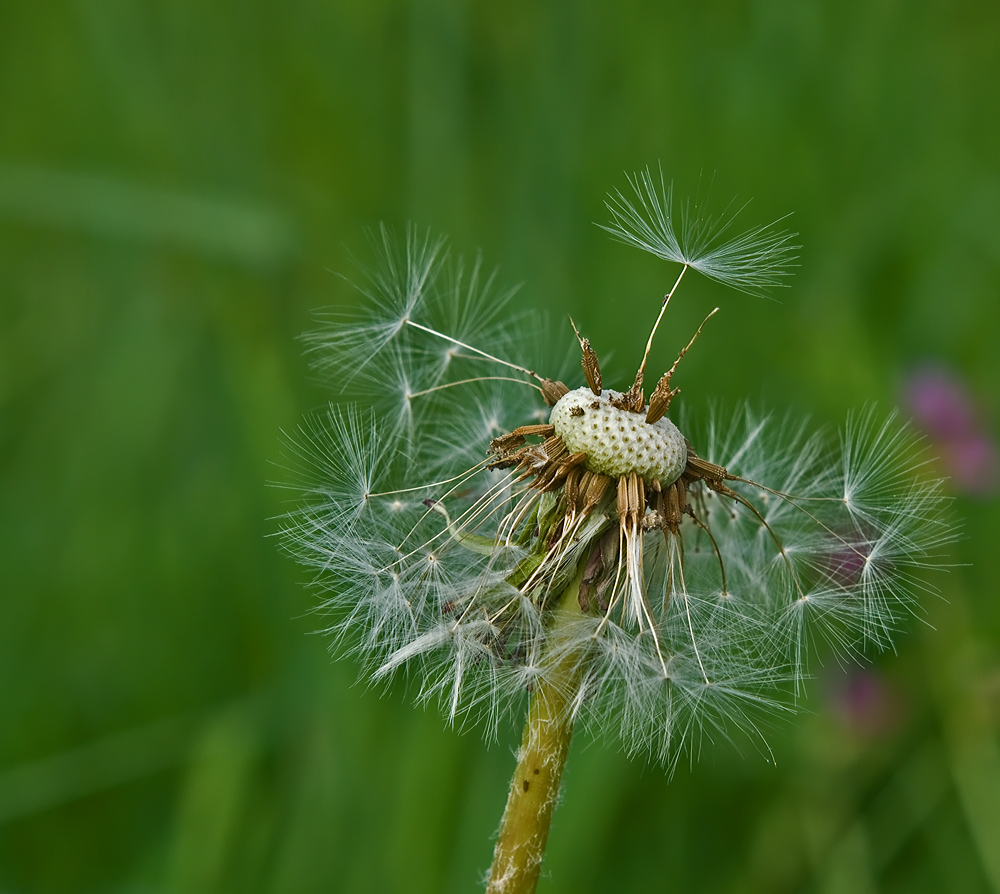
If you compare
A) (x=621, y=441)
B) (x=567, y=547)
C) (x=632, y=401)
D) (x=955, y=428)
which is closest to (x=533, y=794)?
(x=567, y=547)

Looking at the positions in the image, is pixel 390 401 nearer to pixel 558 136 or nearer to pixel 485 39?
pixel 558 136

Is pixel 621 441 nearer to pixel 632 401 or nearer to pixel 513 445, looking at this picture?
pixel 632 401

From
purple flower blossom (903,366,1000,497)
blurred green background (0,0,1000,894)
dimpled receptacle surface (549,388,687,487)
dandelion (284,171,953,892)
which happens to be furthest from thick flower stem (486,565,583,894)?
purple flower blossom (903,366,1000,497)

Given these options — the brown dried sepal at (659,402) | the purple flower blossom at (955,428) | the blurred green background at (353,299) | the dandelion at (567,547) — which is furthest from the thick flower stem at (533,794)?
the purple flower blossom at (955,428)

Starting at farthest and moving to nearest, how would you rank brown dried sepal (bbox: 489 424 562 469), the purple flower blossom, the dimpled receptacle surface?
the purple flower blossom < brown dried sepal (bbox: 489 424 562 469) < the dimpled receptacle surface

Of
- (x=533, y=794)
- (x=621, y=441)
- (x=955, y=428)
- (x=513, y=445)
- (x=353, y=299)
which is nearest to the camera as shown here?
(x=533, y=794)

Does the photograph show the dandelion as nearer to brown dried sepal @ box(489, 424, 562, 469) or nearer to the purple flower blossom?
brown dried sepal @ box(489, 424, 562, 469)
